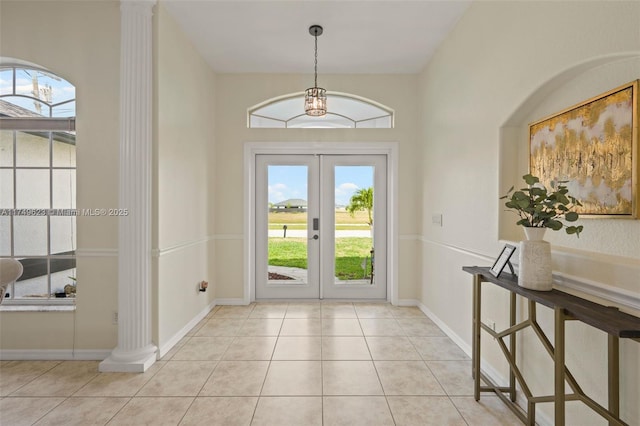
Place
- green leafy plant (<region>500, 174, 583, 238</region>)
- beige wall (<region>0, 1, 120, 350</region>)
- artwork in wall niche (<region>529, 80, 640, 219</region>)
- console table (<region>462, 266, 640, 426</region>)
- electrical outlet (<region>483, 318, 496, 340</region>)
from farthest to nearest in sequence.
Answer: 1. beige wall (<region>0, 1, 120, 350</region>)
2. electrical outlet (<region>483, 318, 496, 340</region>)
3. green leafy plant (<region>500, 174, 583, 238</region>)
4. artwork in wall niche (<region>529, 80, 640, 219</region>)
5. console table (<region>462, 266, 640, 426</region>)

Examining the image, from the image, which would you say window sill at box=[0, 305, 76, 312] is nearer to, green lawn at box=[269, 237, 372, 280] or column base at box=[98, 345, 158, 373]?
column base at box=[98, 345, 158, 373]

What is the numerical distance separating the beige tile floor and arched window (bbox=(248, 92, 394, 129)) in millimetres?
2726

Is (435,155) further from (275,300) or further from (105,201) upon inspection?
(105,201)

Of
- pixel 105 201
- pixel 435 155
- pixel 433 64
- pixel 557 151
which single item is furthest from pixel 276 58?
pixel 557 151

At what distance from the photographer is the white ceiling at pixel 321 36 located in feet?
9.62

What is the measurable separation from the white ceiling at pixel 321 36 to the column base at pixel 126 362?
10.2 ft

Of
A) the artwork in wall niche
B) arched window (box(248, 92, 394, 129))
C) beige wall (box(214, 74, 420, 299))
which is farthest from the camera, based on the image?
arched window (box(248, 92, 394, 129))

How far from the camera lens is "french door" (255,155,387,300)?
14.8 feet

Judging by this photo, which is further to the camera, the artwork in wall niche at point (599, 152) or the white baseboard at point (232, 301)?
the white baseboard at point (232, 301)

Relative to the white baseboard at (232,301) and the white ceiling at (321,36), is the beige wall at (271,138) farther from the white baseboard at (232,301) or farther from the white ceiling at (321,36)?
the white ceiling at (321,36)

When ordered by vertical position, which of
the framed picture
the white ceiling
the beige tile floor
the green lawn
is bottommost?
the beige tile floor

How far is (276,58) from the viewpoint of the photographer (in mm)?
3900

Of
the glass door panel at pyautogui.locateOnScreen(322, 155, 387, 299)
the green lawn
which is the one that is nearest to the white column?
the green lawn

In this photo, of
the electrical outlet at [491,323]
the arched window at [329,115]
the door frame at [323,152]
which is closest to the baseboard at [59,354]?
the door frame at [323,152]
